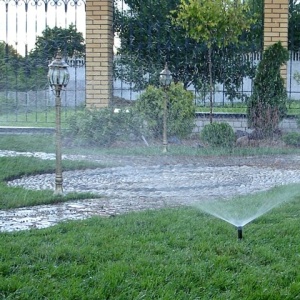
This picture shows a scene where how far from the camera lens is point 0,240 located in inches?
184

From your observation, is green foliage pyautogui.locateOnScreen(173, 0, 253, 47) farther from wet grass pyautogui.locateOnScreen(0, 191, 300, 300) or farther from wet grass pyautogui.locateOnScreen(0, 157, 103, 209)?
wet grass pyautogui.locateOnScreen(0, 191, 300, 300)

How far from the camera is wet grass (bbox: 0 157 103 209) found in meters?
6.23

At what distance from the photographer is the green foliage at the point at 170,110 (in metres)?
11.3

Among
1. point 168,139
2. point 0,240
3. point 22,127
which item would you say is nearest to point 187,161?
point 168,139

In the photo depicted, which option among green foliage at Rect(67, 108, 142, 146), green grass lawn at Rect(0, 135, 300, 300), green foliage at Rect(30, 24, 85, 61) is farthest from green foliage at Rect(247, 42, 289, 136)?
green grass lawn at Rect(0, 135, 300, 300)

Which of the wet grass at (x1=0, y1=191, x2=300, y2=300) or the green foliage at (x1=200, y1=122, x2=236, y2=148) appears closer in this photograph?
the wet grass at (x1=0, y1=191, x2=300, y2=300)

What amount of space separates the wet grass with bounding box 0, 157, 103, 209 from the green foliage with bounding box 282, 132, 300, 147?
3.43m

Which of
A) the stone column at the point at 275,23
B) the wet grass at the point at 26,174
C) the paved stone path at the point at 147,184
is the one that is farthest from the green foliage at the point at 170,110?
the wet grass at the point at 26,174

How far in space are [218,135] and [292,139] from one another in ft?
3.75

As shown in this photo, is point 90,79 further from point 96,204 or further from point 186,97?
point 96,204

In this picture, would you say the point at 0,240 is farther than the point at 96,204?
No

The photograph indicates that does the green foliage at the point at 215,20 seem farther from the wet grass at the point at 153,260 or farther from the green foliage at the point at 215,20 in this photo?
the wet grass at the point at 153,260

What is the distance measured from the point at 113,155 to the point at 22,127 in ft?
10.0

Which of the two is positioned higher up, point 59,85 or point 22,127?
point 59,85
